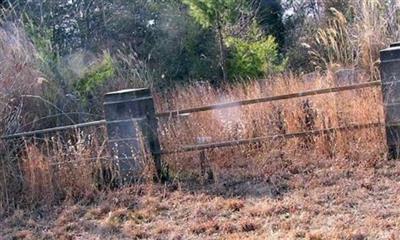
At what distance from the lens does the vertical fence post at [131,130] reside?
6.05 metres

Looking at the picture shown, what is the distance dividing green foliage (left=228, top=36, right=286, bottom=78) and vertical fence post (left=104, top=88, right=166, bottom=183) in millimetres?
5688

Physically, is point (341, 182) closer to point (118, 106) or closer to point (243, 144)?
point (243, 144)

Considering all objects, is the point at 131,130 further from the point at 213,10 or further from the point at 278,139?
the point at 213,10

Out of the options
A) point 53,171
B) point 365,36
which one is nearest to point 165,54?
point 365,36

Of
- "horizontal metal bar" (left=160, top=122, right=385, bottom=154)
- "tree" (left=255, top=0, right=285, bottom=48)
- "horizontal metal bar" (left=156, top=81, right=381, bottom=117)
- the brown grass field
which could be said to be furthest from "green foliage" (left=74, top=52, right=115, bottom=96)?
"tree" (left=255, top=0, right=285, bottom=48)

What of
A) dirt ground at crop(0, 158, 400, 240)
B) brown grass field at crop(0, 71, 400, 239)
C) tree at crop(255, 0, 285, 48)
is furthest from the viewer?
tree at crop(255, 0, 285, 48)

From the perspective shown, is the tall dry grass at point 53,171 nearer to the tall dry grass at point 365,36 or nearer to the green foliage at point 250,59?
the tall dry grass at point 365,36

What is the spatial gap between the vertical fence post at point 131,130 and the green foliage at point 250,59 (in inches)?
224

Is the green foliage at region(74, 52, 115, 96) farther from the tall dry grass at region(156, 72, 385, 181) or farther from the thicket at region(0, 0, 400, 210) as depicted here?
the tall dry grass at region(156, 72, 385, 181)

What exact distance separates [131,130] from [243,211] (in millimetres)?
1835

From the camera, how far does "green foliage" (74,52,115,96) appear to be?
9.69 meters

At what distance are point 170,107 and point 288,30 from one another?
1139 cm

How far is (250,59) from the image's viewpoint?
11.9 metres

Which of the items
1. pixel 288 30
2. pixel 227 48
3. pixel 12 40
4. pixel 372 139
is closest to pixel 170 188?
pixel 372 139
